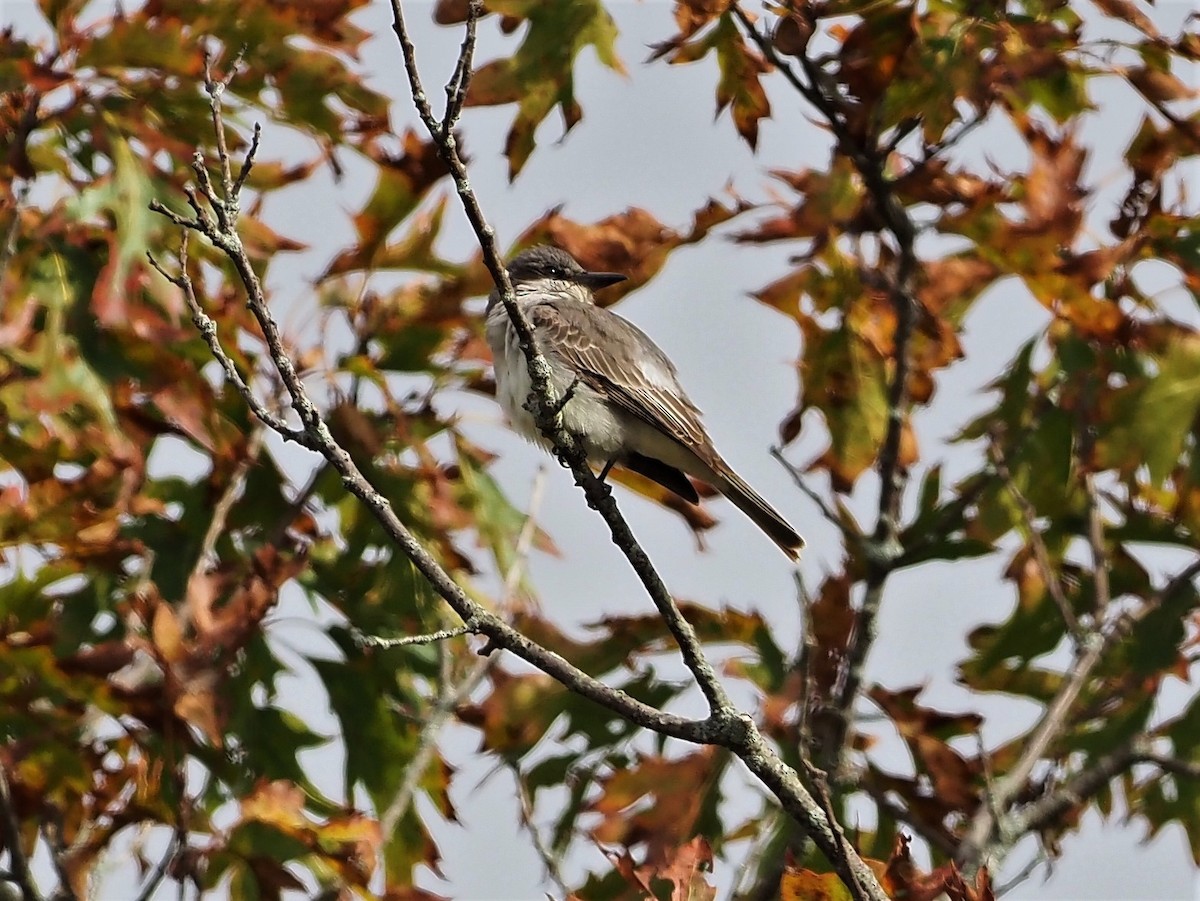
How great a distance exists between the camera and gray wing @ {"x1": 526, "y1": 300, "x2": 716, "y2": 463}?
248 inches

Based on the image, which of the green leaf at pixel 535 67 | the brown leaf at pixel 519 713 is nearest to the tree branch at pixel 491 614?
the green leaf at pixel 535 67

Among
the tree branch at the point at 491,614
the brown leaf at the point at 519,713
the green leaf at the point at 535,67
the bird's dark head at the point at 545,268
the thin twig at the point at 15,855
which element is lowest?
the thin twig at the point at 15,855

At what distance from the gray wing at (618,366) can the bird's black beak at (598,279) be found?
184 mm

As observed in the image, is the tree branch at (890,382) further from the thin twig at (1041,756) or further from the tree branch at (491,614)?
the tree branch at (491,614)

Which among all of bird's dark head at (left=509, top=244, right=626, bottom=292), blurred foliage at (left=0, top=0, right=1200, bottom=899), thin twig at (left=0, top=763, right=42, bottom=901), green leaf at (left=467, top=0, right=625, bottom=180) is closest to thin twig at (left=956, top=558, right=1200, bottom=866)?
blurred foliage at (left=0, top=0, right=1200, bottom=899)

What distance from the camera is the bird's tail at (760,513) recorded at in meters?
6.17

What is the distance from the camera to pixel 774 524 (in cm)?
618

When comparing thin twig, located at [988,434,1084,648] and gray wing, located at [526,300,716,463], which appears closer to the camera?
thin twig, located at [988,434,1084,648]

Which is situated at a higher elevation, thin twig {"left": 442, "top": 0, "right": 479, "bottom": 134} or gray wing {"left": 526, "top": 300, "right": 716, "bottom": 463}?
gray wing {"left": 526, "top": 300, "right": 716, "bottom": 463}

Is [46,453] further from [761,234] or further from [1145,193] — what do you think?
[1145,193]

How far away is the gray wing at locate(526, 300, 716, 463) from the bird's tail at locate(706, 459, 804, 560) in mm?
99

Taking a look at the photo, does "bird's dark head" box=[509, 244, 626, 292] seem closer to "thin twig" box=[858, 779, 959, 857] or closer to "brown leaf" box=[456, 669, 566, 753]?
"brown leaf" box=[456, 669, 566, 753]

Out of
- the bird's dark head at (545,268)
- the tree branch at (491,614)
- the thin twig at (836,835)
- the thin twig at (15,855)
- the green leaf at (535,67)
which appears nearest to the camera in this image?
the thin twig at (836,835)

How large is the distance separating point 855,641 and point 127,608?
2.50 m
